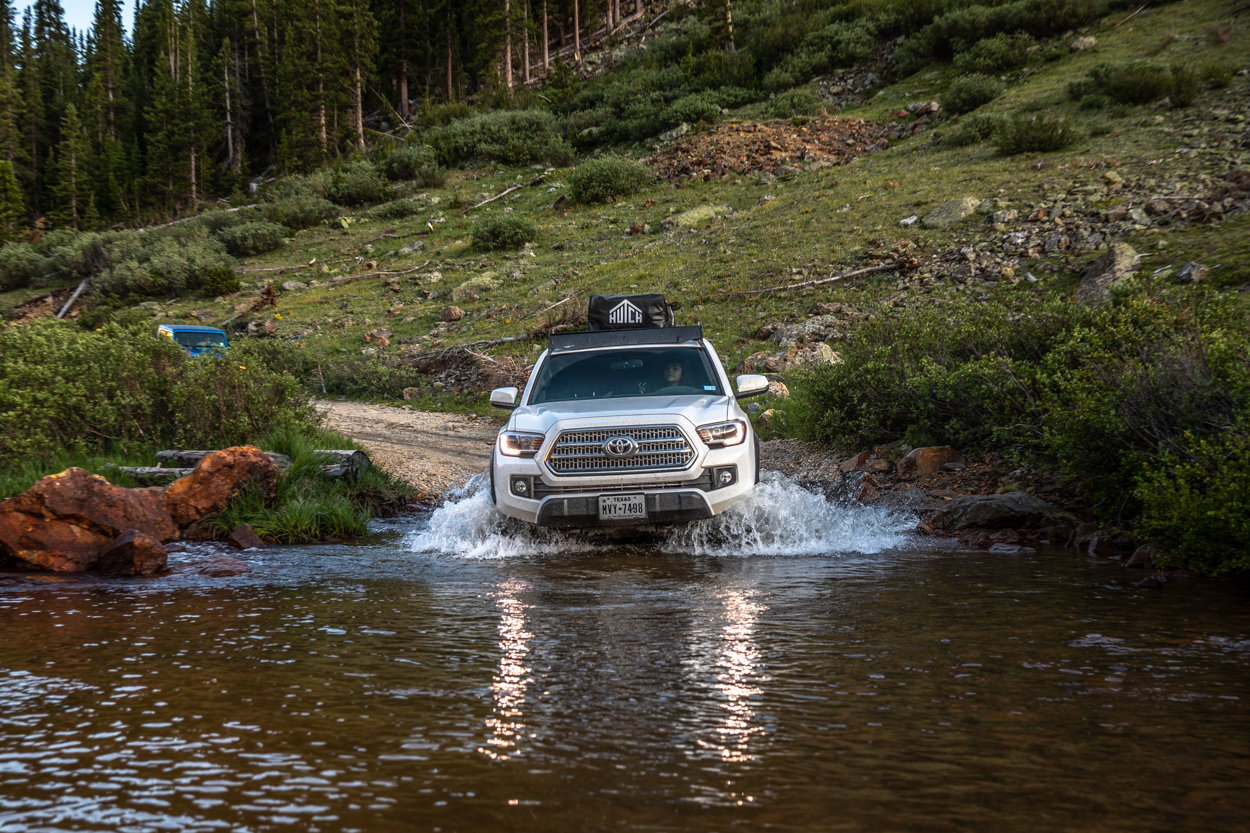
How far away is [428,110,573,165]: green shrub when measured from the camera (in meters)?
41.5

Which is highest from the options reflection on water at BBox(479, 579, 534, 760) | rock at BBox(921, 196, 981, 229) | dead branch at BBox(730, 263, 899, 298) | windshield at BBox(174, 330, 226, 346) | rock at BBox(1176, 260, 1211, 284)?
rock at BBox(921, 196, 981, 229)

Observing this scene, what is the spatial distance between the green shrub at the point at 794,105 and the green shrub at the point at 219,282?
20610 millimetres

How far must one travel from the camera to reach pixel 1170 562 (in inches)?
221

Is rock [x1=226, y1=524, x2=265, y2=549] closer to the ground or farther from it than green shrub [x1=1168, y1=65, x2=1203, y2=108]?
closer to the ground

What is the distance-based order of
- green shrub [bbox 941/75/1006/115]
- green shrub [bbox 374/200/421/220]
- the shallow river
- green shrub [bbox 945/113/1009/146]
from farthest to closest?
green shrub [bbox 374/200/421/220], green shrub [bbox 941/75/1006/115], green shrub [bbox 945/113/1009/146], the shallow river

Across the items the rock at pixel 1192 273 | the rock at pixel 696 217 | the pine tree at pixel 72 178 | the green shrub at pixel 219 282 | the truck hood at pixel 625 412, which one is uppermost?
the pine tree at pixel 72 178

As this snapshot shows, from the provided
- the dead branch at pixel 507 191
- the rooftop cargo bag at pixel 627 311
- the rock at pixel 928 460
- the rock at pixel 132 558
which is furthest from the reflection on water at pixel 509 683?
the dead branch at pixel 507 191

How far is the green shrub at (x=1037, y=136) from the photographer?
22.6 meters

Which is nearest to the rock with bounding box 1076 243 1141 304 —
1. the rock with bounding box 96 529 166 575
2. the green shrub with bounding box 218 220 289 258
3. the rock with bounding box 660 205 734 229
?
the rock with bounding box 96 529 166 575

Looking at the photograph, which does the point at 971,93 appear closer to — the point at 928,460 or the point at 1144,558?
the point at 928,460

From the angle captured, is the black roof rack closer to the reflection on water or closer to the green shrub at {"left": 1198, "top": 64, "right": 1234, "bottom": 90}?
the reflection on water

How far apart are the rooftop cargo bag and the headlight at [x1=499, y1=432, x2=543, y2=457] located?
553 centimetres

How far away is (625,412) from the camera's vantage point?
643cm

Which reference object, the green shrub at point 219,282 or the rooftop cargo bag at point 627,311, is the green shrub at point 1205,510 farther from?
the green shrub at point 219,282
